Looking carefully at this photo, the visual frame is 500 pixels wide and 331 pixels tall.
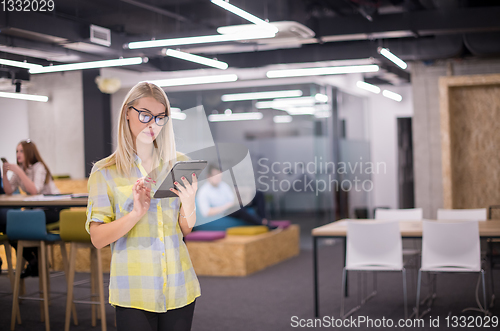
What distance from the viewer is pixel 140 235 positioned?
1785 mm

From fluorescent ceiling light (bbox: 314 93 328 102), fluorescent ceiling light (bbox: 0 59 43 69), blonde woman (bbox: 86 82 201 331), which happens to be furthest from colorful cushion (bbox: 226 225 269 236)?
blonde woman (bbox: 86 82 201 331)

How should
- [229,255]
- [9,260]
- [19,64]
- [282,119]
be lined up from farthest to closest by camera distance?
[282,119] < [229,255] < [9,260] < [19,64]

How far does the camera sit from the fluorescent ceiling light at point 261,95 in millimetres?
9469

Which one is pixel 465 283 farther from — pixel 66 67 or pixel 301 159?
pixel 66 67

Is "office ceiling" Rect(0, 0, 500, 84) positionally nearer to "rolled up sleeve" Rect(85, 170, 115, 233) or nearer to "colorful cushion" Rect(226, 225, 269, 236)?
"colorful cushion" Rect(226, 225, 269, 236)

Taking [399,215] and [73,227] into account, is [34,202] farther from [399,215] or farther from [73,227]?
[399,215]

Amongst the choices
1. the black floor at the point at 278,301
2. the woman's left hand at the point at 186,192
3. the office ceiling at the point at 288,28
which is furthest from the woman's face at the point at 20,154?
the woman's left hand at the point at 186,192

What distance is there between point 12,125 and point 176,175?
312cm

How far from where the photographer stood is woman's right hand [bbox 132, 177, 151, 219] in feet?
5.59

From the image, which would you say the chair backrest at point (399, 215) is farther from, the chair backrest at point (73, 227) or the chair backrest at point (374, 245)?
the chair backrest at point (73, 227)

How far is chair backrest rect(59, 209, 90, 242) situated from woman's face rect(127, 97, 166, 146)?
8.41ft

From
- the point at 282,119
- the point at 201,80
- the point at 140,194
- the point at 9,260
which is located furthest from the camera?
the point at 282,119

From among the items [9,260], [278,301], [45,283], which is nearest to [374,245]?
[278,301]

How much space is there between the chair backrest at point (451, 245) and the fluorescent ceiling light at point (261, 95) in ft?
17.3
